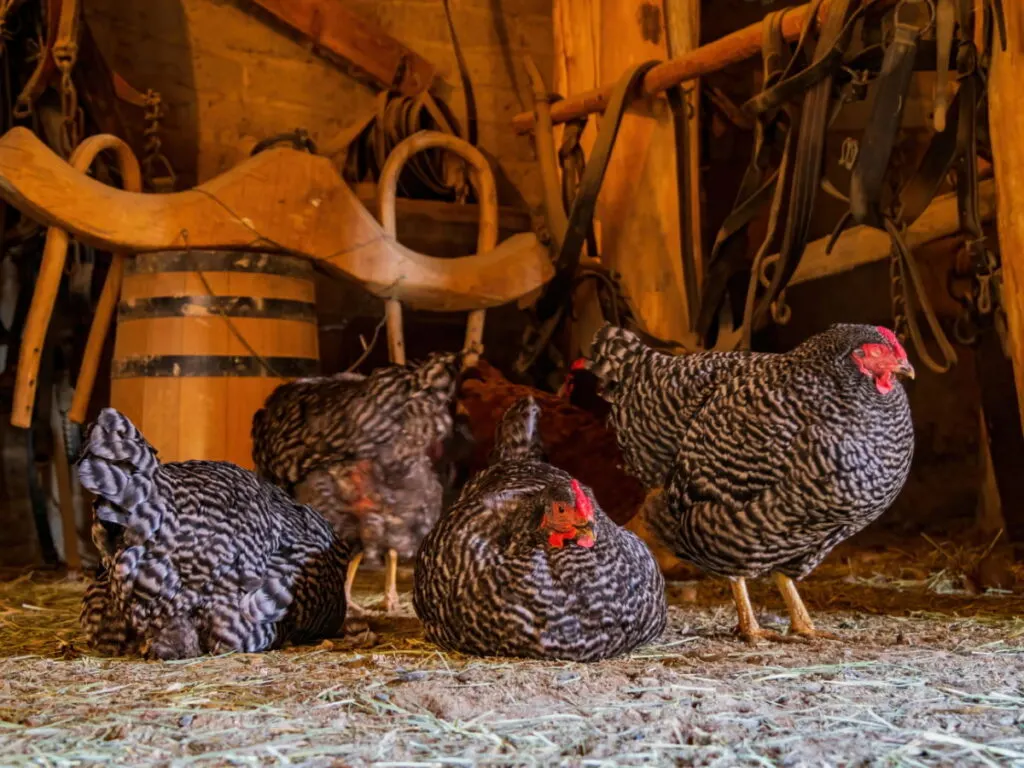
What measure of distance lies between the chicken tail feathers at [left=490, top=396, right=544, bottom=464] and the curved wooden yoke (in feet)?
3.38

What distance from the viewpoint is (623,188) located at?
438cm

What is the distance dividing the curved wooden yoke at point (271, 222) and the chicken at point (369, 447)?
0.63 meters

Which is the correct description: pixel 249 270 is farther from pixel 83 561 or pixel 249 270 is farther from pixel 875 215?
pixel 875 215

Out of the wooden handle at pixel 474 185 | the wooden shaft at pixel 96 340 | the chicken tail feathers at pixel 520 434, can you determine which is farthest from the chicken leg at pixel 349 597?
the wooden shaft at pixel 96 340

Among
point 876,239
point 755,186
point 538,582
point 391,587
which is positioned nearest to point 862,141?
point 755,186

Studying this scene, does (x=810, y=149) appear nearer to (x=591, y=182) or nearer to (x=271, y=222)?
(x=591, y=182)

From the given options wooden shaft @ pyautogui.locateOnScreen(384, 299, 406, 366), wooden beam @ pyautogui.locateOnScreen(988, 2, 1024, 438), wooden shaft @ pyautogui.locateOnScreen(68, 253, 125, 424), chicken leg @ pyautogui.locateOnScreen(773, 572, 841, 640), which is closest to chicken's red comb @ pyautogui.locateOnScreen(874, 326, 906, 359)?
wooden beam @ pyautogui.locateOnScreen(988, 2, 1024, 438)

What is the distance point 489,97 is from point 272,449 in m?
2.63

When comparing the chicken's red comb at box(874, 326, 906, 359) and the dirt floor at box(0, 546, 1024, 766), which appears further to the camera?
the chicken's red comb at box(874, 326, 906, 359)

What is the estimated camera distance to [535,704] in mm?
2070

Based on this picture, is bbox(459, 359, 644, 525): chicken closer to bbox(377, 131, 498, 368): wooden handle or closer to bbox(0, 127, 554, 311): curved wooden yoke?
bbox(377, 131, 498, 368): wooden handle

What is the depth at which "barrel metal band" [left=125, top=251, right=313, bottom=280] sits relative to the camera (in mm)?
3713

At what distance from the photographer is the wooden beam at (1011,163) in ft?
9.39

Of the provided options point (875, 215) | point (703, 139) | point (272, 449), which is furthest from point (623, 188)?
point (272, 449)
